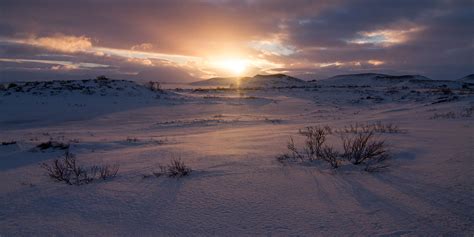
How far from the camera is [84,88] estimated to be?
28.5 meters

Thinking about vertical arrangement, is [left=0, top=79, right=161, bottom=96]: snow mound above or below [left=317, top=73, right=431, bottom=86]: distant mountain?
below

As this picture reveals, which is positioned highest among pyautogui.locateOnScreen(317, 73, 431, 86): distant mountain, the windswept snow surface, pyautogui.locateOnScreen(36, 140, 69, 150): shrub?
pyautogui.locateOnScreen(317, 73, 431, 86): distant mountain

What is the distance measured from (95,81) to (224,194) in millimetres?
30553

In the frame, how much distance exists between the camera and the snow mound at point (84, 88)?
26372mm

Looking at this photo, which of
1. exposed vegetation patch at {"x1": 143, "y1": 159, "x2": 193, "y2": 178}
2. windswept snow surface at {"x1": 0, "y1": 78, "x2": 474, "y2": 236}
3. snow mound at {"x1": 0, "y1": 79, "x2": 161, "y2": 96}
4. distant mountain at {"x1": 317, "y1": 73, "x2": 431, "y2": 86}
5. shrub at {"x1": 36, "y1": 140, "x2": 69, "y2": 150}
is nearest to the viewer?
windswept snow surface at {"x1": 0, "y1": 78, "x2": 474, "y2": 236}

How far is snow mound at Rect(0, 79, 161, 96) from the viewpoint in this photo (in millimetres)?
26372

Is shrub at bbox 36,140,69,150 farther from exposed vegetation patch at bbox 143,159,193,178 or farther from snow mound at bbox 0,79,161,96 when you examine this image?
snow mound at bbox 0,79,161,96

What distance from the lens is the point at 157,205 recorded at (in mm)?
3627

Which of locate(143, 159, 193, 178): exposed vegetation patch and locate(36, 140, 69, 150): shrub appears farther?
locate(36, 140, 69, 150): shrub

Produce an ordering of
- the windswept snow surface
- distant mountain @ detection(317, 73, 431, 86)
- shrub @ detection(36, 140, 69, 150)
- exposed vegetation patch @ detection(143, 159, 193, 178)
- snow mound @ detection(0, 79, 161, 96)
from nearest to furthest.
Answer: the windswept snow surface < exposed vegetation patch @ detection(143, 159, 193, 178) < shrub @ detection(36, 140, 69, 150) < snow mound @ detection(0, 79, 161, 96) < distant mountain @ detection(317, 73, 431, 86)

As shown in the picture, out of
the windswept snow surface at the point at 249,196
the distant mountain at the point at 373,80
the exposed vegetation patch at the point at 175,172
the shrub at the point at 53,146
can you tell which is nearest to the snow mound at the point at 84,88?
the shrub at the point at 53,146

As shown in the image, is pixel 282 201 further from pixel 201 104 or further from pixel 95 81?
pixel 95 81

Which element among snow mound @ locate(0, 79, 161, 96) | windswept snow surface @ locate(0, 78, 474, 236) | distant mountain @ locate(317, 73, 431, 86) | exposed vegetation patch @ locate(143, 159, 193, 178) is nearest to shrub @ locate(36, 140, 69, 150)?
windswept snow surface @ locate(0, 78, 474, 236)

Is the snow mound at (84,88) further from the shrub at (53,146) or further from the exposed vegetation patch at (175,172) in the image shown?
the exposed vegetation patch at (175,172)
